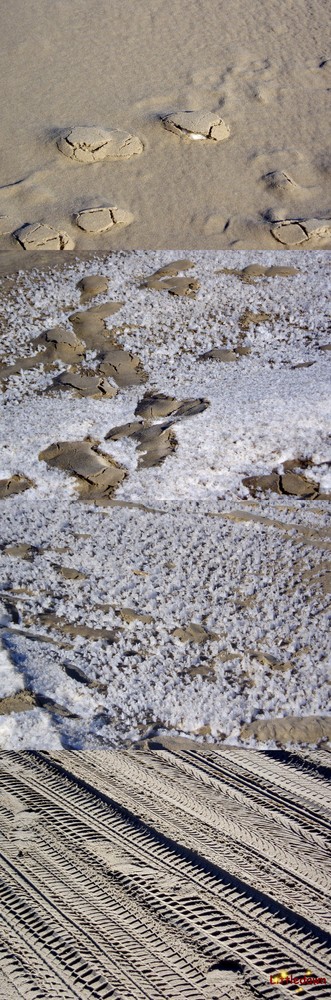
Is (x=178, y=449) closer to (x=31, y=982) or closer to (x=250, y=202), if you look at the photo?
(x=31, y=982)

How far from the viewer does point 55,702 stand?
2039mm

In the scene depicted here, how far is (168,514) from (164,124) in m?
3.74

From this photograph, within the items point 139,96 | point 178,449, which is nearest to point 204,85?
point 139,96

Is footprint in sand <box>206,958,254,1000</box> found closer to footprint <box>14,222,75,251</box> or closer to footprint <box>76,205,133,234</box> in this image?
footprint <box>14,222,75,251</box>

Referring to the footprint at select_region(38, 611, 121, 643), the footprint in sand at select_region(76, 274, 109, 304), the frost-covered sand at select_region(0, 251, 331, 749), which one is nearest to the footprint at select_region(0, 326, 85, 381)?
the frost-covered sand at select_region(0, 251, 331, 749)

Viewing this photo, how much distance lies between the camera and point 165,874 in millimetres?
1541

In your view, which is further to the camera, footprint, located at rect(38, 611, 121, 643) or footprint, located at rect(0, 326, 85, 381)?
footprint, located at rect(0, 326, 85, 381)

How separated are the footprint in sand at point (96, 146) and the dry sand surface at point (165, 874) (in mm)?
4346

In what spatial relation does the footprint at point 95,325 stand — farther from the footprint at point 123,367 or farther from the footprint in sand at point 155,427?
the footprint in sand at point 155,427

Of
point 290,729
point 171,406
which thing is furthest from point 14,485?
point 290,729

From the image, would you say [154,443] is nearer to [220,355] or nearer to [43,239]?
[220,355]

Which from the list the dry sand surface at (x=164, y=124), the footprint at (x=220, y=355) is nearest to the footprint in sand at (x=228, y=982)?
the footprint at (x=220, y=355)

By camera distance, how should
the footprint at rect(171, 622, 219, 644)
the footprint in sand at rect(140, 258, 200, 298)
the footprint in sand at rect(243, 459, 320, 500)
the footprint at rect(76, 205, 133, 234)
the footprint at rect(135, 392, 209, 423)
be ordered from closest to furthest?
1. the footprint at rect(171, 622, 219, 644)
2. the footprint in sand at rect(243, 459, 320, 500)
3. the footprint at rect(135, 392, 209, 423)
4. the footprint in sand at rect(140, 258, 200, 298)
5. the footprint at rect(76, 205, 133, 234)

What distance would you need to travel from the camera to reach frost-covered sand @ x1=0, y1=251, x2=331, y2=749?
204 centimetres
